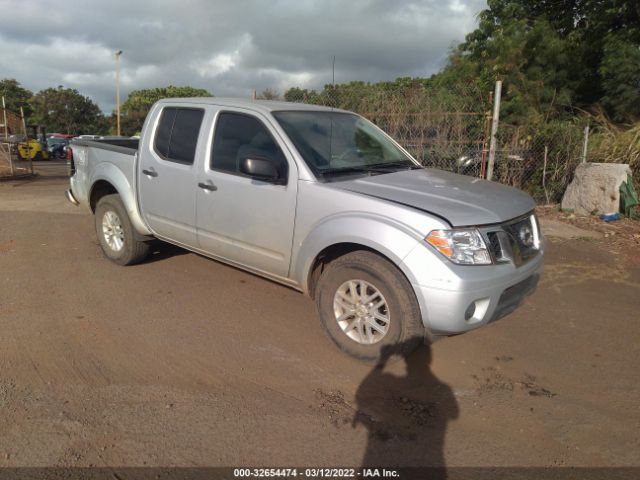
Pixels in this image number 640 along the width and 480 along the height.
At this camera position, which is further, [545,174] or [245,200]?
[545,174]

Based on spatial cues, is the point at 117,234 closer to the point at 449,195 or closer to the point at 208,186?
the point at 208,186

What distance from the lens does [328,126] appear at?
436 cm

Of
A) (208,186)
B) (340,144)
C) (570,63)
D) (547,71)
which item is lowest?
(208,186)

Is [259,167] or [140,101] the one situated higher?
[140,101]

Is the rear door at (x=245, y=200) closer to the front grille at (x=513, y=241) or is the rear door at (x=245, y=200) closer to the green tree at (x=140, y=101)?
the front grille at (x=513, y=241)

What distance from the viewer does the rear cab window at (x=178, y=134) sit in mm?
4547

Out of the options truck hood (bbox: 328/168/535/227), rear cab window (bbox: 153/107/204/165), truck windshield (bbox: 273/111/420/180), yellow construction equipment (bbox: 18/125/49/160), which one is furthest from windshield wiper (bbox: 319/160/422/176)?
yellow construction equipment (bbox: 18/125/49/160)

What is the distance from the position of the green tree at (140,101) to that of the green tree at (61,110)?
15.2 ft

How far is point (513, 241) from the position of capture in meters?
3.36

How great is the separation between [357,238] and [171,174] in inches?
86.6

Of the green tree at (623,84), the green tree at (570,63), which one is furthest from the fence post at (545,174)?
the green tree at (623,84)

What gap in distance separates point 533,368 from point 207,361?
2376 millimetres

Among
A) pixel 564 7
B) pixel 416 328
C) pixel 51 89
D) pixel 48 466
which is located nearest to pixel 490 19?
pixel 564 7

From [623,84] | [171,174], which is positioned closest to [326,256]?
[171,174]
